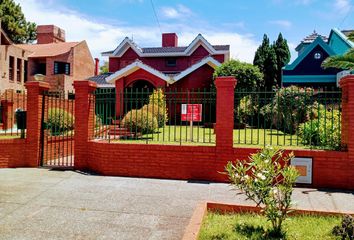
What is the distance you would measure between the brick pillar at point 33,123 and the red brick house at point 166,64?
1204 centimetres

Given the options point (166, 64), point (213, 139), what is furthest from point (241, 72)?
point (166, 64)

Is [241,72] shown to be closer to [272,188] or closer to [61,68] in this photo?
[272,188]

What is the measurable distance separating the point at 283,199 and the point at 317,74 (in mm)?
20267

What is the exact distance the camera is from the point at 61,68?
3291 cm

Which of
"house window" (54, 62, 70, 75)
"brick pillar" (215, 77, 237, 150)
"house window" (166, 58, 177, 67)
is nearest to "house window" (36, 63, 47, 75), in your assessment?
"house window" (54, 62, 70, 75)

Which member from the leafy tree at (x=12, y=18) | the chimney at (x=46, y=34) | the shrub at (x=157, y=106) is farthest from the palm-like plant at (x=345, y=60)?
the chimney at (x=46, y=34)

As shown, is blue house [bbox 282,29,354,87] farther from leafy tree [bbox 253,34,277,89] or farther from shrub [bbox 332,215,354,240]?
shrub [bbox 332,215,354,240]

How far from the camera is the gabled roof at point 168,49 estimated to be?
25.6 metres

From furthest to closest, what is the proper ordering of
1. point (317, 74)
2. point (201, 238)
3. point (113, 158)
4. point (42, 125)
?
point (317, 74), point (42, 125), point (113, 158), point (201, 238)

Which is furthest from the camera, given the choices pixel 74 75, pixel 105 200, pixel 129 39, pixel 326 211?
pixel 74 75

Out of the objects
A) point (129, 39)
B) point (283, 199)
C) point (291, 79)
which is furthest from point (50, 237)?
point (129, 39)

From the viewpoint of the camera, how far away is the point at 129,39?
26.6 m

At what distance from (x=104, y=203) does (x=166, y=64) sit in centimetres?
2182

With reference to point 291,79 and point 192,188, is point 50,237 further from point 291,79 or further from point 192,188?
point 291,79
